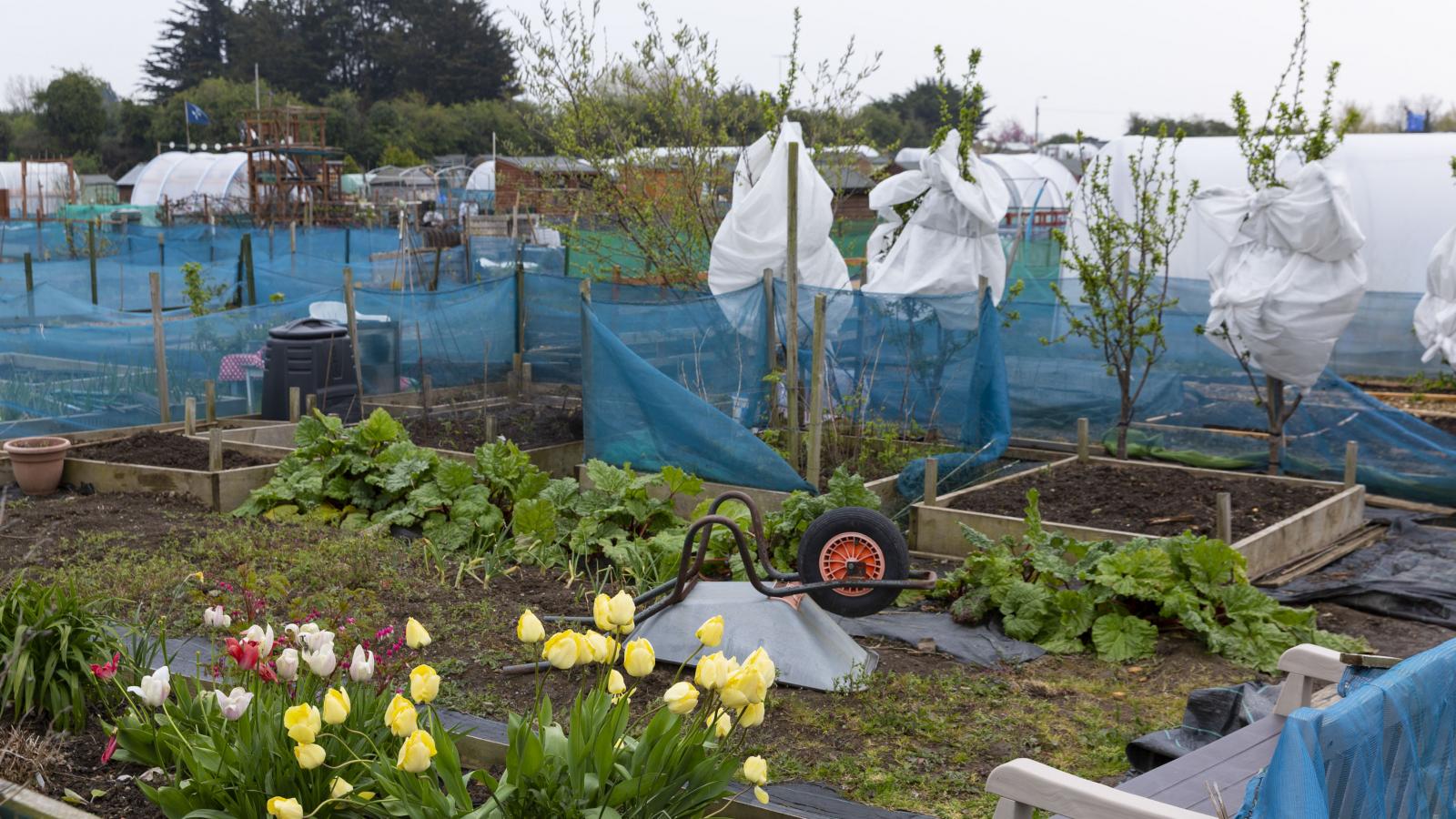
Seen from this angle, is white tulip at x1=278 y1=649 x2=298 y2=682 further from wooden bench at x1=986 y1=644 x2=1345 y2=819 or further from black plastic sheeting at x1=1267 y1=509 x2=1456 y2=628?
black plastic sheeting at x1=1267 y1=509 x2=1456 y2=628

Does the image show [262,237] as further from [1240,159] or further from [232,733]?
[232,733]

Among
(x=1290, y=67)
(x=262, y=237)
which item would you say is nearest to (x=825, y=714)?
(x=1290, y=67)

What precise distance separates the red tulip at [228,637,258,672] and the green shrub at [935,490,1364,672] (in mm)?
3697

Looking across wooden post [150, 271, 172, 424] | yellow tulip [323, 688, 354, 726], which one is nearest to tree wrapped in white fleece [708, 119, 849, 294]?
wooden post [150, 271, 172, 424]

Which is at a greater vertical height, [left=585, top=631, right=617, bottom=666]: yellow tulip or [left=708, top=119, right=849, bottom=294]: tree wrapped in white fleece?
[left=708, top=119, right=849, bottom=294]: tree wrapped in white fleece

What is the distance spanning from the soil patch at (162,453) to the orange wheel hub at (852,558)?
5.06m

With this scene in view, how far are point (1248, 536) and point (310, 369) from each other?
7.10m

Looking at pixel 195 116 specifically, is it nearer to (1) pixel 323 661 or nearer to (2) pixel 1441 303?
(2) pixel 1441 303

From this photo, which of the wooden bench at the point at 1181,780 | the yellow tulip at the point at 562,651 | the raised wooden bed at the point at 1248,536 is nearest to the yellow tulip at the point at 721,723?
the yellow tulip at the point at 562,651

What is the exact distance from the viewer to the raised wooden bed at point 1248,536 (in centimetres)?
720

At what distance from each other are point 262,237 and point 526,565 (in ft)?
65.4

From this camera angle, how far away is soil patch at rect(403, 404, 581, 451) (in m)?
9.88

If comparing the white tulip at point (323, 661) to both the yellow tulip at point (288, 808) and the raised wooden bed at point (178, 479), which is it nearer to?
the yellow tulip at point (288, 808)

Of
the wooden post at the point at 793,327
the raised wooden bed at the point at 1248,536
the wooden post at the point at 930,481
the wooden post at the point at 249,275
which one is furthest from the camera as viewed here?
the wooden post at the point at 249,275
